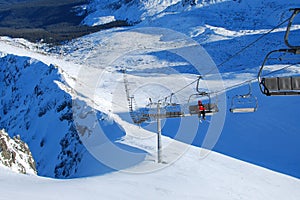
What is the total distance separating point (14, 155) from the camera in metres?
20.0

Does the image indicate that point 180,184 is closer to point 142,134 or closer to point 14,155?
point 14,155

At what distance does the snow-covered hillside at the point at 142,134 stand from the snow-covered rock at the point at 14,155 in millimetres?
3011

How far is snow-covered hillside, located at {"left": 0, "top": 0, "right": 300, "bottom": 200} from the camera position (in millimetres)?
16172

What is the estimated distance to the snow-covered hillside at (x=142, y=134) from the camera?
637 inches

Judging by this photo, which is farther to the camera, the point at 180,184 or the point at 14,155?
the point at 14,155

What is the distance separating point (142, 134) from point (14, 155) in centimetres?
1100

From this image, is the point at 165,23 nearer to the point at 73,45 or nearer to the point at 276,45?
the point at 73,45

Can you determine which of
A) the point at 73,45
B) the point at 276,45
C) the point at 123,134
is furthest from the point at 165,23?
the point at 123,134

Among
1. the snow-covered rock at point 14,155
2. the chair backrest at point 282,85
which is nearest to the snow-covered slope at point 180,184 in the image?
the snow-covered rock at point 14,155

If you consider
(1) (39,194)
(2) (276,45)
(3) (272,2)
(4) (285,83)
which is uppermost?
(3) (272,2)

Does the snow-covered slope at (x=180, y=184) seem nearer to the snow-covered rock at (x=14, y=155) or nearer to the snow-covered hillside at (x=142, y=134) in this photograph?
the snow-covered hillside at (x=142, y=134)

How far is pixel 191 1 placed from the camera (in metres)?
109

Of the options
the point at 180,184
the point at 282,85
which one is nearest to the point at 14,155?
the point at 180,184

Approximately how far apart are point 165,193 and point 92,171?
748 centimetres
